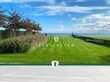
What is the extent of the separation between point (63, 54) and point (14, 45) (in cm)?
135

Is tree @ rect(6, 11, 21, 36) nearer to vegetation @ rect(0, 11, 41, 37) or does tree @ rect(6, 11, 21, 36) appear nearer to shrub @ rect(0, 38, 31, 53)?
vegetation @ rect(0, 11, 41, 37)

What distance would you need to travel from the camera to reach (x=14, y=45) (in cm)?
1012

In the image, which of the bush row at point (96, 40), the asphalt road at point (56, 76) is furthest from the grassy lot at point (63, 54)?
the asphalt road at point (56, 76)

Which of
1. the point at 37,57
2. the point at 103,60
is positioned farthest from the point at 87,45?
the point at 37,57

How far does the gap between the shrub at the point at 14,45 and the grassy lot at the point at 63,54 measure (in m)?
0.13

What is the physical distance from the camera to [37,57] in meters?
10.0

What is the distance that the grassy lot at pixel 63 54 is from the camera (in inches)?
393

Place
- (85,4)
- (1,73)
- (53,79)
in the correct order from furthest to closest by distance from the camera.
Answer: (85,4) < (1,73) < (53,79)

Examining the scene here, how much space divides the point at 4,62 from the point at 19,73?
1.99 meters

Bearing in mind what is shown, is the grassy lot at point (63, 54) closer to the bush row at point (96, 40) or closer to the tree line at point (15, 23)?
the bush row at point (96, 40)

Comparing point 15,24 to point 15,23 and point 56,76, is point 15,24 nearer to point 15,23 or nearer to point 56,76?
point 15,23

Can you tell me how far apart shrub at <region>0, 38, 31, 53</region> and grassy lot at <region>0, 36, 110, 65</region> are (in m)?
0.13

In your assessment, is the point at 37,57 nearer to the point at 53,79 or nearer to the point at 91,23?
the point at 91,23

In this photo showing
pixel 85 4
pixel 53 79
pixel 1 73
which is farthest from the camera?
pixel 85 4
